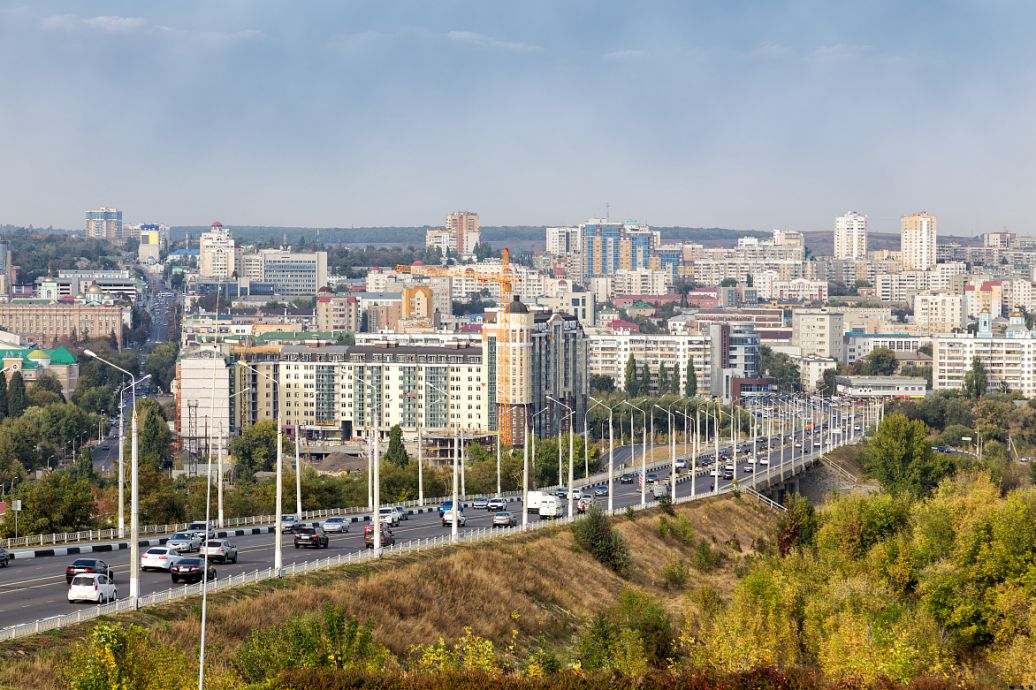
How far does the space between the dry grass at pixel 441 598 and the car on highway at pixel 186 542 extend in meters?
3.70

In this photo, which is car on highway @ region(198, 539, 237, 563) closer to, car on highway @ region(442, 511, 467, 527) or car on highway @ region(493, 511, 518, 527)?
car on highway @ region(442, 511, 467, 527)

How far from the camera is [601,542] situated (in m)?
48.2

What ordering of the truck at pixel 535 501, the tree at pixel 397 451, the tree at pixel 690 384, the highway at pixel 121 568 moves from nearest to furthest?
the highway at pixel 121 568
the truck at pixel 535 501
the tree at pixel 397 451
the tree at pixel 690 384

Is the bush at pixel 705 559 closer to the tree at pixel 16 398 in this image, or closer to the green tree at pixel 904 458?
the green tree at pixel 904 458

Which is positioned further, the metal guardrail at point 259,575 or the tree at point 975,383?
the tree at point 975,383

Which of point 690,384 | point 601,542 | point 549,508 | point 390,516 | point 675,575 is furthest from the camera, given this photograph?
point 690,384

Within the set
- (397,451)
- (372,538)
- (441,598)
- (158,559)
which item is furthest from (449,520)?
(397,451)

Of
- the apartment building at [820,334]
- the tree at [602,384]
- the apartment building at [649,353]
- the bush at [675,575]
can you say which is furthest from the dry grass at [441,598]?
the apartment building at [820,334]

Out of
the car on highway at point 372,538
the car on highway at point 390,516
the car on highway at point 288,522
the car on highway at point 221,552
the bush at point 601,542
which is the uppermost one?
the car on highway at point 221,552

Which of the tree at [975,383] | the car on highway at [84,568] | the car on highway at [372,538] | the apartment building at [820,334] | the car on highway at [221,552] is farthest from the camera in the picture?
the apartment building at [820,334]

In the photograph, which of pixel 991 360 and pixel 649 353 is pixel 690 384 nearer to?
pixel 649 353

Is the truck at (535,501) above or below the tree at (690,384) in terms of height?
above

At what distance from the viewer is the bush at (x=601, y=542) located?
4794cm

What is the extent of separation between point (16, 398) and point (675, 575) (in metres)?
76.1
